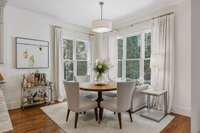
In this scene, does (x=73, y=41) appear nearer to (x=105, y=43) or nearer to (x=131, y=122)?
(x=105, y=43)

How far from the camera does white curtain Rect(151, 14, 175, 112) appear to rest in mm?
3316

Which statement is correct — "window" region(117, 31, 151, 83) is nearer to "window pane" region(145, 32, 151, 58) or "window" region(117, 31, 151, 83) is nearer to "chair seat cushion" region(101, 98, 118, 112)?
"window pane" region(145, 32, 151, 58)

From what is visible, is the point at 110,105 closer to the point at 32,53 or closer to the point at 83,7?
the point at 83,7

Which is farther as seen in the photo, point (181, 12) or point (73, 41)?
point (73, 41)

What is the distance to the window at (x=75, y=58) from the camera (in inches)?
198

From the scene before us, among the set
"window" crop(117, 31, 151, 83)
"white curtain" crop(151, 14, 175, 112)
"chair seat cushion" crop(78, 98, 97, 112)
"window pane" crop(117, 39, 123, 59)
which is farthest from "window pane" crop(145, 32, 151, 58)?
"chair seat cushion" crop(78, 98, 97, 112)

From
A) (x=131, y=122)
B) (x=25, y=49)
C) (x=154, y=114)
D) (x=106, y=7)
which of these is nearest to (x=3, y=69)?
(x=25, y=49)

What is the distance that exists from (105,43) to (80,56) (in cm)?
116

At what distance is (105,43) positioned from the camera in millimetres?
5262

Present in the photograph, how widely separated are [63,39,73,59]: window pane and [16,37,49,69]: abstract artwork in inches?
31.8

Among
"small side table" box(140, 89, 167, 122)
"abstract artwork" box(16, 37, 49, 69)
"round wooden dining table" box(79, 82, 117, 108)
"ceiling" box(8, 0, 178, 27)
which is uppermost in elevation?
"ceiling" box(8, 0, 178, 27)
